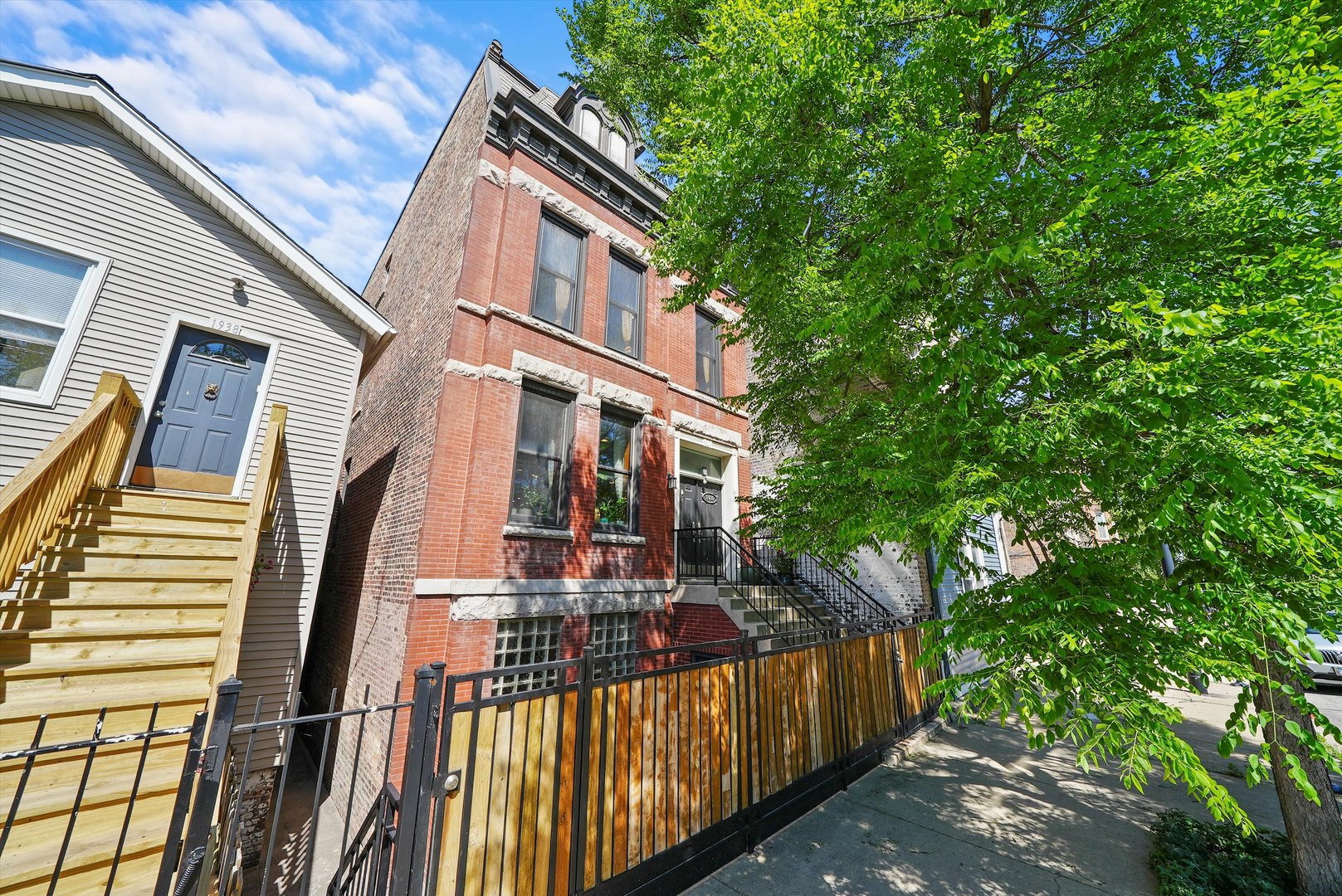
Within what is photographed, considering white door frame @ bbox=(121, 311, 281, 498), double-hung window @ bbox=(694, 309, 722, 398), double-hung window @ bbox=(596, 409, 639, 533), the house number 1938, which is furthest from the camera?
double-hung window @ bbox=(694, 309, 722, 398)

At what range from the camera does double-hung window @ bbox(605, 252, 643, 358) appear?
1121 centimetres

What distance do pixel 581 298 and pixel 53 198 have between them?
24.8 feet

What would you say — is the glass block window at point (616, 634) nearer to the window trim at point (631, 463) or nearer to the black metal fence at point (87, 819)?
Answer: the window trim at point (631, 463)

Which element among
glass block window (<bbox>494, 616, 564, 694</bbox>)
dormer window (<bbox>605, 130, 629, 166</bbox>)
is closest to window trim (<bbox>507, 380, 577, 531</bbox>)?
glass block window (<bbox>494, 616, 564, 694</bbox>)

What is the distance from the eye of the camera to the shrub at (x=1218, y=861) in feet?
14.9

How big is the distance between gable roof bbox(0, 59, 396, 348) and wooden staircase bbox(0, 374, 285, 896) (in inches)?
123

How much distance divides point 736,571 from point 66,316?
38.4 ft

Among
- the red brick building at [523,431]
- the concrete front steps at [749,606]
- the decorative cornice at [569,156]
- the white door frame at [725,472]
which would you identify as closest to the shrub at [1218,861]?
the concrete front steps at [749,606]

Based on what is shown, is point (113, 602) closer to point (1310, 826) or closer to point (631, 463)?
point (631, 463)

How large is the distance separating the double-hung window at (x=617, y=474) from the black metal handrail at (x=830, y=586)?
11.0ft

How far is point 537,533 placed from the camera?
8664 millimetres

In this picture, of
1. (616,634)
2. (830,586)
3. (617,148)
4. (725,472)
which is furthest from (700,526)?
(617,148)

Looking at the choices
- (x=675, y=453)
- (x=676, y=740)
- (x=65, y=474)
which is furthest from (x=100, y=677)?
(x=675, y=453)

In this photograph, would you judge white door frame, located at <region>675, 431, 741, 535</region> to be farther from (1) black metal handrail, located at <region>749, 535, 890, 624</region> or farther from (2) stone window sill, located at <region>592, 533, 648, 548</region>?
(2) stone window sill, located at <region>592, 533, 648, 548</region>
